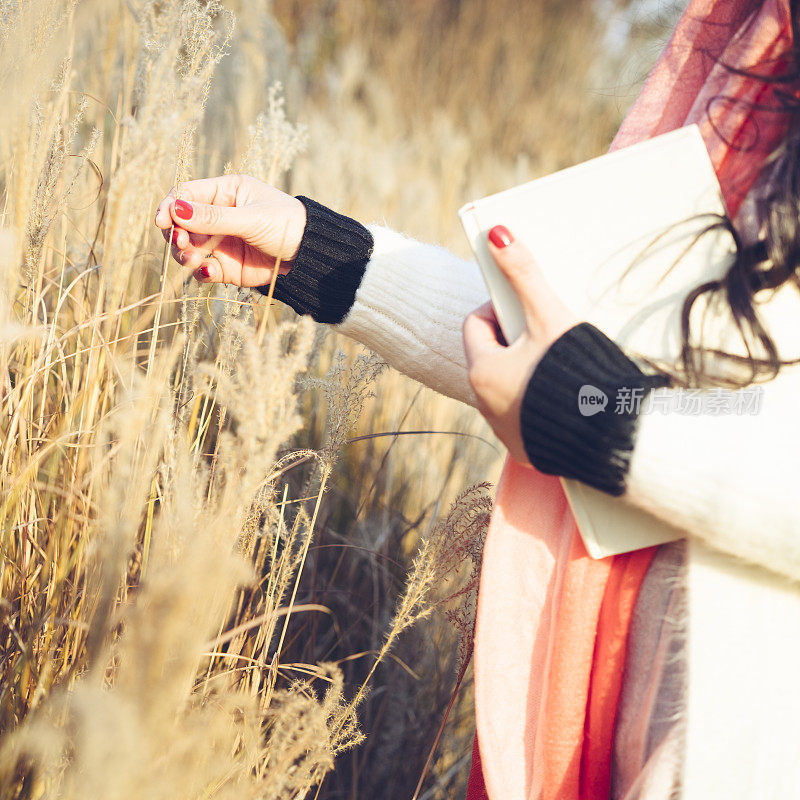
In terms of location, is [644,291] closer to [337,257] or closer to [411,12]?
[337,257]

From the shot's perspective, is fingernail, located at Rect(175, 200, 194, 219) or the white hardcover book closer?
the white hardcover book

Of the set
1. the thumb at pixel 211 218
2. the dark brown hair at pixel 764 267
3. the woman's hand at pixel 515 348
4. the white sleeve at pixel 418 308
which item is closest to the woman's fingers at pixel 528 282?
the woman's hand at pixel 515 348

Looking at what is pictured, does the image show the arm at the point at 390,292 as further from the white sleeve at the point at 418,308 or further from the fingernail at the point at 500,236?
the fingernail at the point at 500,236

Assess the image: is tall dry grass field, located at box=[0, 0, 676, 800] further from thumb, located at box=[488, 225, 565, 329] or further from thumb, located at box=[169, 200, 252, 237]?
thumb, located at box=[488, 225, 565, 329]

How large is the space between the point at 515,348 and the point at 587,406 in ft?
0.32

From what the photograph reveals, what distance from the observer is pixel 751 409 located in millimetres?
622

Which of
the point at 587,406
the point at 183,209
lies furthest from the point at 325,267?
the point at 587,406

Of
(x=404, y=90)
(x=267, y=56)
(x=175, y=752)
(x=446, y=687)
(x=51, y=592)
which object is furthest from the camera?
(x=404, y=90)

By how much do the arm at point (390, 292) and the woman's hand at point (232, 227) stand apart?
0.03 metres

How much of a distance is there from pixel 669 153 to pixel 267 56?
9.42 ft

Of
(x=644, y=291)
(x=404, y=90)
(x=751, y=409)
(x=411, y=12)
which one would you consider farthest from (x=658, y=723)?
(x=411, y=12)
